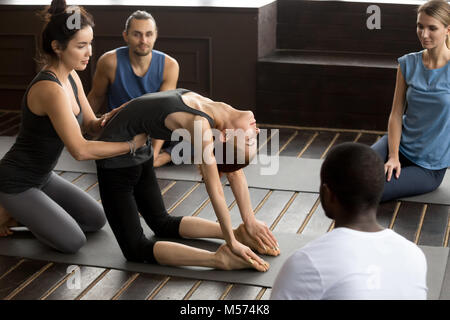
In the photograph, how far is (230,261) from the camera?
111 inches

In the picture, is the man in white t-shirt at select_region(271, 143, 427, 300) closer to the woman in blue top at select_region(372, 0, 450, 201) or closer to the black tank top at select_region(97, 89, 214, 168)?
the black tank top at select_region(97, 89, 214, 168)

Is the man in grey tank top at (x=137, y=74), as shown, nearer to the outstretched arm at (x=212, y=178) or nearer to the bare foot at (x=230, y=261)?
the bare foot at (x=230, y=261)

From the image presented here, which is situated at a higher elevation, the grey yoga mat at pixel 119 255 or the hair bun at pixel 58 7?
the hair bun at pixel 58 7

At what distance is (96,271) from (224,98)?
8.06 ft

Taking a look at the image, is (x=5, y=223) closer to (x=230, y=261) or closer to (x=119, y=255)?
(x=119, y=255)

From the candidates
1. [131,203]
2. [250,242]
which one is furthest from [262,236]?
[131,203]

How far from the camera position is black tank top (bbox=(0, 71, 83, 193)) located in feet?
9.45

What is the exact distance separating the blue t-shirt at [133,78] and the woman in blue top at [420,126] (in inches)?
49.1

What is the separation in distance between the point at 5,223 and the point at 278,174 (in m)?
1.46

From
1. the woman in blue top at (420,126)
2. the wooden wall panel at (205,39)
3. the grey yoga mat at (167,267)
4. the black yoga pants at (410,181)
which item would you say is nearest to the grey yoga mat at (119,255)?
the grey yoga mat at (167,267)

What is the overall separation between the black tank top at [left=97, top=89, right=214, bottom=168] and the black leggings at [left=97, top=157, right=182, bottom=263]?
4 centimetres

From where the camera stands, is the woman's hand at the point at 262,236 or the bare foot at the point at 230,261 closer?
the bare foot at the point at 230,261

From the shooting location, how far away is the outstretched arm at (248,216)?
2.83 m

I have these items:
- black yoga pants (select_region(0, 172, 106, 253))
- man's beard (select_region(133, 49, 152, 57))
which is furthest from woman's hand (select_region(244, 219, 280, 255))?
man's beard (select_region(133, 49, 152, 57))
